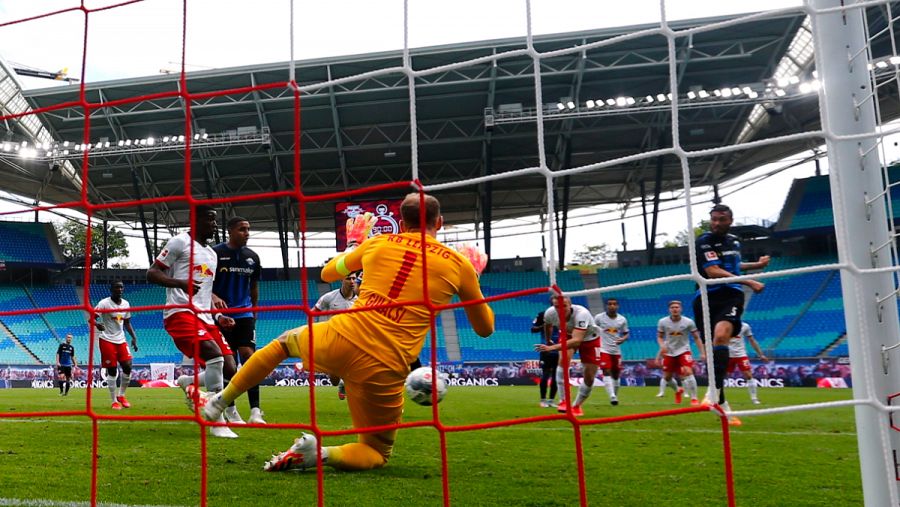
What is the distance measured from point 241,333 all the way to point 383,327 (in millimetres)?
3268

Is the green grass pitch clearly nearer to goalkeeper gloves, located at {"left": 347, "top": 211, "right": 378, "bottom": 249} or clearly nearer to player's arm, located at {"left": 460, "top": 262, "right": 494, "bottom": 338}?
player's arm, located at {"left": 460, "top": 262, "right": 494, "bottom": 338}

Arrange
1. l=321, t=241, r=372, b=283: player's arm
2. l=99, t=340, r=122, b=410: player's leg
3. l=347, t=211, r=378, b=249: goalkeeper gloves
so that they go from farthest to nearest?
l=347, t=211, r=378, b=249: goalkeeper gloves
l=99, t=340, r=122, b=410: player's leg
l=321, t=241, r=372, b=283: player's arm

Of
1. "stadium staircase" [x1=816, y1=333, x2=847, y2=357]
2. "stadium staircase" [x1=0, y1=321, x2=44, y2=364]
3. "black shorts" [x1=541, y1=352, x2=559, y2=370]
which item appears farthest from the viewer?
"stadium staircase" [x1=0, y1=321, x2=44, y2=364]

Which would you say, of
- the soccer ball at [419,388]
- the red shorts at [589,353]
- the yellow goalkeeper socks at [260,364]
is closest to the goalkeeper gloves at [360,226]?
the red shorts at [589,353]

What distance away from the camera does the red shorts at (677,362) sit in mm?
9359

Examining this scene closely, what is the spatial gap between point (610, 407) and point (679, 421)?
2.90m

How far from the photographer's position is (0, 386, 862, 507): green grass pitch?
129 inches

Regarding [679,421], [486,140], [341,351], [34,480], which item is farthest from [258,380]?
[486,140]

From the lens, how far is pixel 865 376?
2.34 m

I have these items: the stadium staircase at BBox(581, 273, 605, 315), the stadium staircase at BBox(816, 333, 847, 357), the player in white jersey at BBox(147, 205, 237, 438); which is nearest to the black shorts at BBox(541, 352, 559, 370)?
the player in white jersey at BBox(147, 205, 237, 438)

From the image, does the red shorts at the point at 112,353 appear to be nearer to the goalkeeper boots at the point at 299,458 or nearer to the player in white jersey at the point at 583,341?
the player in white jersey at the point at 583,341

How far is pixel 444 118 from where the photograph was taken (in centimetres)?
2225

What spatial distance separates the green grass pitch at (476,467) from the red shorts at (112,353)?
2.46 metres

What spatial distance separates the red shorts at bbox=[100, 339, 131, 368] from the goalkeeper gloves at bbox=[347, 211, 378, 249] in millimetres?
12032
